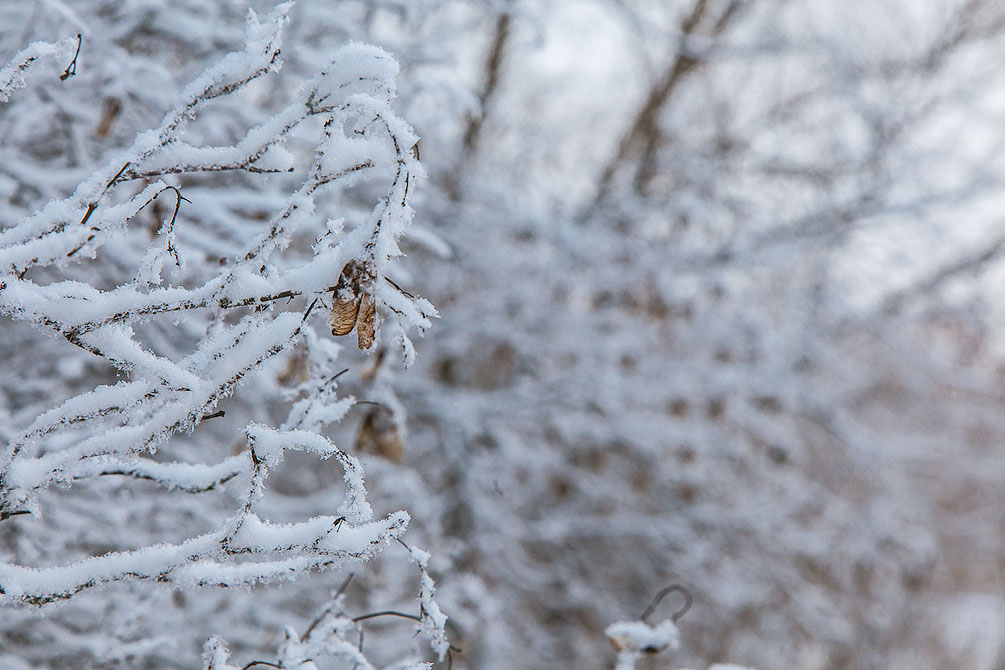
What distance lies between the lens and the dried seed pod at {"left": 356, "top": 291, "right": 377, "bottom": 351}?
35.5 inches

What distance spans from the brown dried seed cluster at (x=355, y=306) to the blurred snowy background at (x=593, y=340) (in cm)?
52

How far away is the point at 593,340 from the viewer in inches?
183

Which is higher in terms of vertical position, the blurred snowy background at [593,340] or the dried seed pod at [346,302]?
the blurred snowy background at [593,340]

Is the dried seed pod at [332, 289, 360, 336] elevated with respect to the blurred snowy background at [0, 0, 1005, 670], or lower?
lower

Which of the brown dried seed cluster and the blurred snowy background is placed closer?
the brown dried seed cluster

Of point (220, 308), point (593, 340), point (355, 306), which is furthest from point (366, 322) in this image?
point (593, 340)

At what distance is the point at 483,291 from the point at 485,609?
A: 218cm

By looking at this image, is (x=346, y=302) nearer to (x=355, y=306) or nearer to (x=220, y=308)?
(x=355, y=306)

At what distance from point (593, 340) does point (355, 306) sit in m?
3.82

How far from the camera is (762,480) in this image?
5.88 metres

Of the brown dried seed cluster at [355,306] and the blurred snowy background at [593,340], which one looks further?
the blurred snowy background at [593,340]

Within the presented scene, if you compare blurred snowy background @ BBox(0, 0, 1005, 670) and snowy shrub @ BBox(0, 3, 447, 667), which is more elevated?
blurred snowy background @ BBox(0, 0, 1005, 670)

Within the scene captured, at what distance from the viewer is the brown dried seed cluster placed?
2.81 ft

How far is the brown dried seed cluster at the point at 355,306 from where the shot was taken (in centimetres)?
86
